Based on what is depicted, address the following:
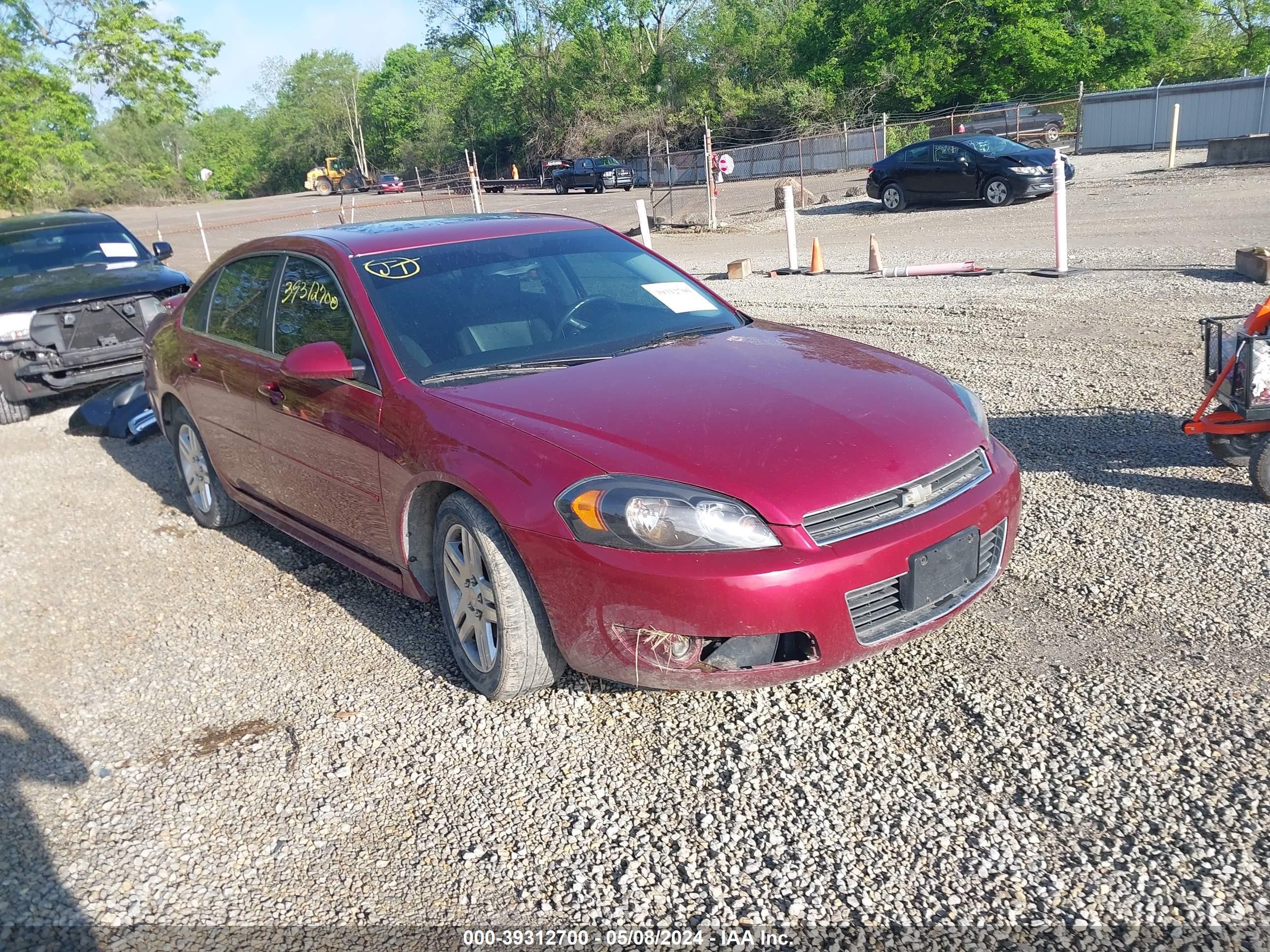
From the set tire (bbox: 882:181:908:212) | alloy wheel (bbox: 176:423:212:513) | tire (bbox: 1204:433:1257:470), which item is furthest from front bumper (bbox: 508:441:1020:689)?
tire (bbox: 882:181:908:212)

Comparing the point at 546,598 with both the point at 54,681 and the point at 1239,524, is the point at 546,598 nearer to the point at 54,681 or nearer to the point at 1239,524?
the point at 54,681

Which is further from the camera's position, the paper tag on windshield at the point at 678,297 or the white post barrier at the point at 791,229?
the white post barrier at the point at 791,229

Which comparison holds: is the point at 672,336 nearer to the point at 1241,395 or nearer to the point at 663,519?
the point at 663,519

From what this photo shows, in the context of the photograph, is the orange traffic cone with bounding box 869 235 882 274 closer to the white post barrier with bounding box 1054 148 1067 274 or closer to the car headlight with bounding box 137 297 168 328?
the white post barrier with bounding box 1054 148 1067 274

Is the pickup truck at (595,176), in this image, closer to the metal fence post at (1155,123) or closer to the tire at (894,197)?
the metal fence post at (1155,123)

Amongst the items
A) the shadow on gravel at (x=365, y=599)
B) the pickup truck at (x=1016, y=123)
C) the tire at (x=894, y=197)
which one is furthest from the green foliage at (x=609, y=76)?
the shadow on gravel at (x=365, y=599)

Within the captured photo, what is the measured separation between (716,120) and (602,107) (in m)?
11.1

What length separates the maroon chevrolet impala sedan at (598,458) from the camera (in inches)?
127

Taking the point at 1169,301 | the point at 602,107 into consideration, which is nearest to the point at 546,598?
the point at 1169,301

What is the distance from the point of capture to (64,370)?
971 cm

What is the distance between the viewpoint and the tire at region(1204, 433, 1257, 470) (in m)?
5.34

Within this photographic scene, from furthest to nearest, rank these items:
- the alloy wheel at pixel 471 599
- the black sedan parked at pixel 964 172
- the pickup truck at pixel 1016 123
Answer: the pickup truck at pixel 1016 123 < the black sedan parked at pixel 964 172 < the alloy wheel at pixel 471 599

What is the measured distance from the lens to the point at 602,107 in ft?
208

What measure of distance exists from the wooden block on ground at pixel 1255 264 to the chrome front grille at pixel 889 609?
861 cm
